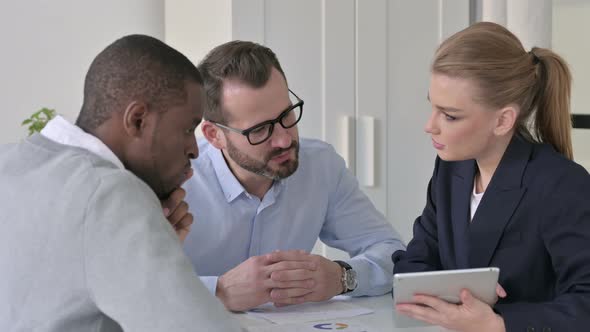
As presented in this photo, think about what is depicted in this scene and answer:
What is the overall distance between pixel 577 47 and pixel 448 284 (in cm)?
257

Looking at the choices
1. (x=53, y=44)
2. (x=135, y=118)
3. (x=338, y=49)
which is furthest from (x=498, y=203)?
(x=53, y=44)

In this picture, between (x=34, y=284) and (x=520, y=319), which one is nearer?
(x=34, y=284)

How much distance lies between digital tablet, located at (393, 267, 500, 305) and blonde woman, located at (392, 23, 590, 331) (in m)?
0.04

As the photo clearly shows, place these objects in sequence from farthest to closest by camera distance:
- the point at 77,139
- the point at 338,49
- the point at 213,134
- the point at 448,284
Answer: the point at 338,49 < the point at 213,134 < the point at 448,284 < the point at 77,139

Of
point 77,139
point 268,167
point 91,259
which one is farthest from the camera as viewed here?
point 268,167

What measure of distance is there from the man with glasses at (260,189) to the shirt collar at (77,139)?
98cm

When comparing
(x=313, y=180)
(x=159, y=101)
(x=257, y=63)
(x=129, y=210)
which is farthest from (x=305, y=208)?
(x=129, y=210)

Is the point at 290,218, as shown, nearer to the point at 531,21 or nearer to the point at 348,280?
the point at 348,280

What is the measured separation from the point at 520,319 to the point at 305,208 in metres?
0.85

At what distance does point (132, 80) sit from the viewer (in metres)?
1.30

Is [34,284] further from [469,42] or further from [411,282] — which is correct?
[469,42]

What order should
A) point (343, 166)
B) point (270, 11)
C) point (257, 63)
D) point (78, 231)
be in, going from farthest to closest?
point (270, 11)
point (343, 166)
point (257, 63)
point (78, 231)

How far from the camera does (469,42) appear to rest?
1910 mm

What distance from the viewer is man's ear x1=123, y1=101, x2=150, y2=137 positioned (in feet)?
4.20
